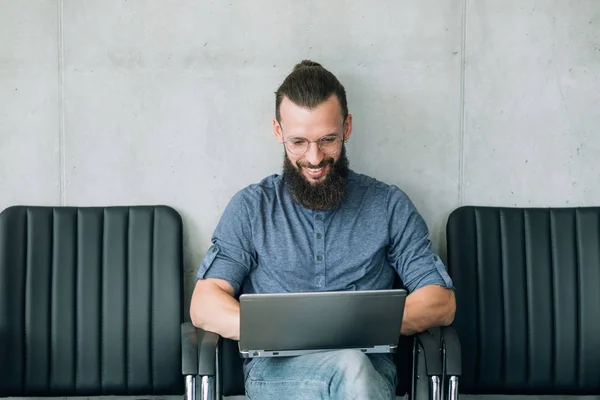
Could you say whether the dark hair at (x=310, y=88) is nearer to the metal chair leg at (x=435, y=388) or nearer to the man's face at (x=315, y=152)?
the man's face at (x=315, y=152)

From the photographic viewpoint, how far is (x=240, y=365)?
2.44 metres

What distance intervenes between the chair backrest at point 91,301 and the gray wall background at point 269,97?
0.19 metres

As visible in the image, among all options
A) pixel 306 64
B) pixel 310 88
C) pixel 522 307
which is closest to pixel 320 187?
pixel 310 88

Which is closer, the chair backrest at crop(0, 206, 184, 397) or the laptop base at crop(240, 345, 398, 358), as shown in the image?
the laptop base at crop(240, 345, 398, 358)

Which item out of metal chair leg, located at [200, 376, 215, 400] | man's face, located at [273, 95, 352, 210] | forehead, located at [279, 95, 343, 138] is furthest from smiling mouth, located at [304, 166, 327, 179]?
metal chair leg, located at [200, 376, 215, 400]

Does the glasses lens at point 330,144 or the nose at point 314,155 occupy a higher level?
the glasses lens at point 330,144

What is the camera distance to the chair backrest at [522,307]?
2.46m

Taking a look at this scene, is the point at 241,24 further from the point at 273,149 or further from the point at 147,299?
the point at 147,299

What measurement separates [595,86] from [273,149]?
47.2 inches

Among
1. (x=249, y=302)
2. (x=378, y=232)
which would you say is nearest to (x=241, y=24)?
(x=378, y=232)

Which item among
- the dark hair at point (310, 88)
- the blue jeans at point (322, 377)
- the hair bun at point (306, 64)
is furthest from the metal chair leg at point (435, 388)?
the hair bun at point (306, 64)

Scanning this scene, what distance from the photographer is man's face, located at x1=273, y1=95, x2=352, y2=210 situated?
2.23 meters

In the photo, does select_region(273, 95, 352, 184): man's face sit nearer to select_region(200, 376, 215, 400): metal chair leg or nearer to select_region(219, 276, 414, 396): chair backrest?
select_region(219, 276, 414, 396): chair backrest

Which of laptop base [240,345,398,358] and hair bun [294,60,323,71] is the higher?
hair bun [294,60,323,71]
